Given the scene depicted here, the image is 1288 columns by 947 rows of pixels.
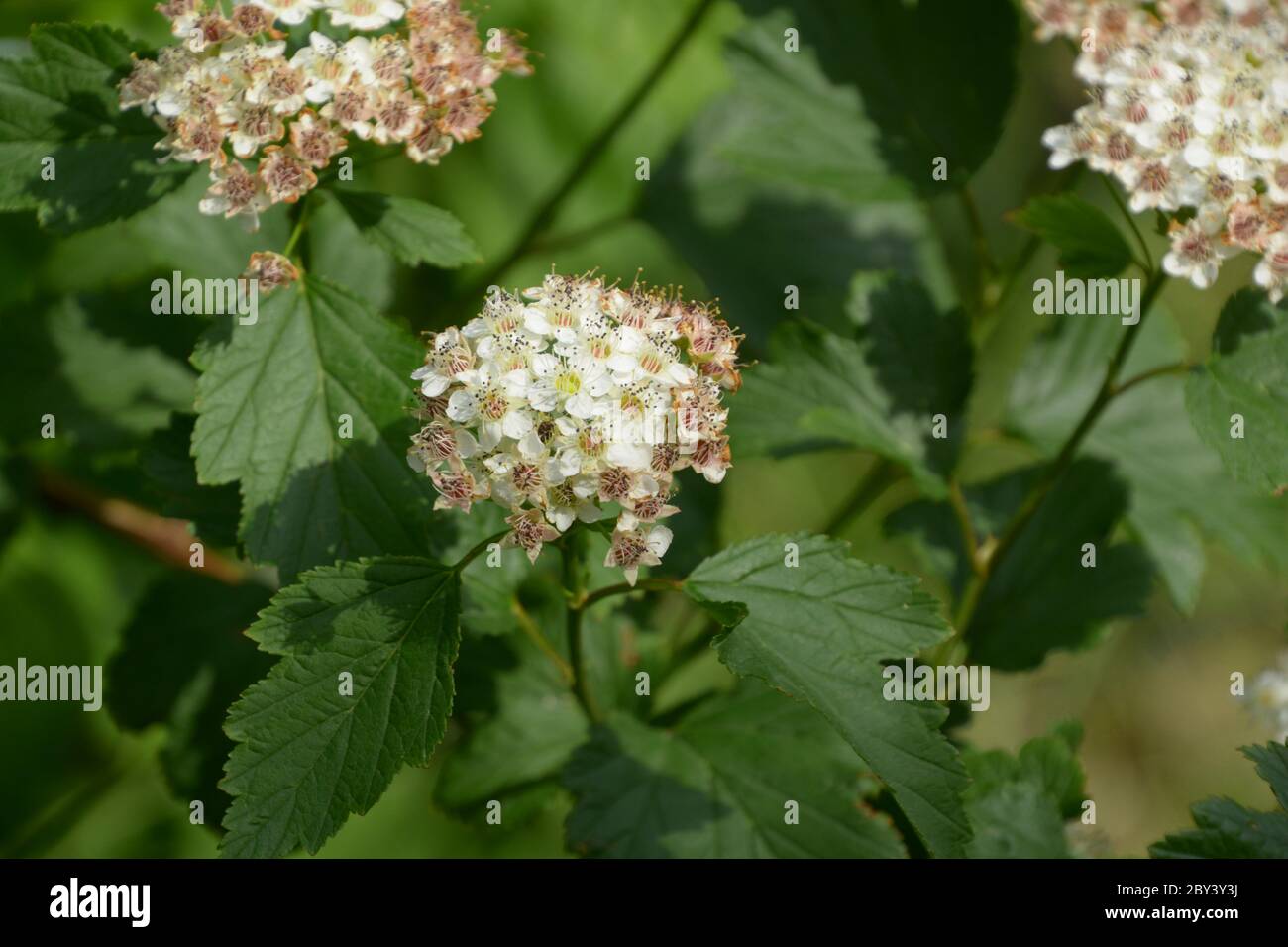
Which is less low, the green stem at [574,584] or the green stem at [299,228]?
the green stem at [299,228]

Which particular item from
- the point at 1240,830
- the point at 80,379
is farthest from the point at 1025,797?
the point at 80,379

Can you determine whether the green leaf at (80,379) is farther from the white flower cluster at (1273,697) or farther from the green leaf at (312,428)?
the white flower cluster at (1273,697)

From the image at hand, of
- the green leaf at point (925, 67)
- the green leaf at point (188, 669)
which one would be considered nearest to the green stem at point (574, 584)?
the green leaf at point (188, 669)

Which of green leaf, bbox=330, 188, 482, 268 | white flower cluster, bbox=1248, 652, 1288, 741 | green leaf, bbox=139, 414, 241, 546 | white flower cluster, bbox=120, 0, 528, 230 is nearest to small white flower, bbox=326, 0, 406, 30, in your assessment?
white flower cluster, bbox=120, 0, 528, 230

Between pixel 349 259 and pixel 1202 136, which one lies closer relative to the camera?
pixel 1202 136

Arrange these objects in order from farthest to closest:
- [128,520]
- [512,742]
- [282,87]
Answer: [128,520] < [512,742] < [282,87]

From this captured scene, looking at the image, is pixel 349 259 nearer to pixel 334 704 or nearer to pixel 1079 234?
pixel 334 704

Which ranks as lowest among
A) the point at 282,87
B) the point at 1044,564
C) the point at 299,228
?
the point at 1044,564
